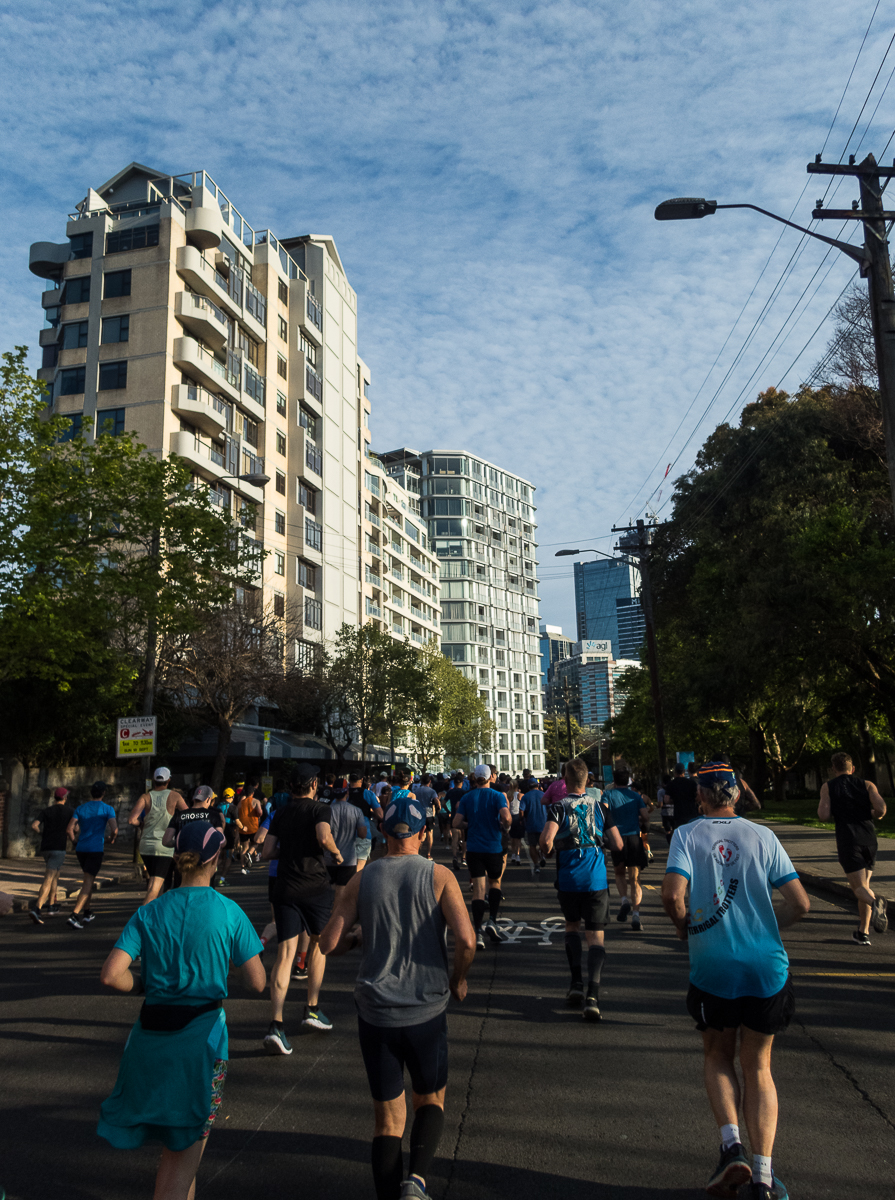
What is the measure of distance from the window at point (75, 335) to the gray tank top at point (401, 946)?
145ft

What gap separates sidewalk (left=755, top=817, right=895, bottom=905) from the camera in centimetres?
1259

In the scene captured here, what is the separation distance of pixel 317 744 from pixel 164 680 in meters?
16.2

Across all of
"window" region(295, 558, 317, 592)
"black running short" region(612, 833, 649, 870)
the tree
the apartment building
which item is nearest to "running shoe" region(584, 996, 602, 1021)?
"black running short" region(612, 833, 649, 870)

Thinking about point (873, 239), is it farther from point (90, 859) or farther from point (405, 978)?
point (90, 859)

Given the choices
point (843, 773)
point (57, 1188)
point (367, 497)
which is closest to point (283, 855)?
point (57, 1188)

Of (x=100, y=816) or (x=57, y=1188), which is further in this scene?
(x=100, y=816)

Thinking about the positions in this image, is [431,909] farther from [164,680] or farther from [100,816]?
[164,680]

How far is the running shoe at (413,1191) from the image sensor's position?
3.29 metres

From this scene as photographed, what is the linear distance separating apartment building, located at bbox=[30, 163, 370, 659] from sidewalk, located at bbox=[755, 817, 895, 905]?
2480cm

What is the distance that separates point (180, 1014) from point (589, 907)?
443cm

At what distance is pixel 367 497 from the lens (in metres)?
66.8

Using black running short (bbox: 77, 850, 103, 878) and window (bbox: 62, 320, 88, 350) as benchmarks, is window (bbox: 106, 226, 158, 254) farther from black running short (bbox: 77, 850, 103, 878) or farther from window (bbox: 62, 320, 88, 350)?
black running short (bbox: 77, 850, 103, 878)

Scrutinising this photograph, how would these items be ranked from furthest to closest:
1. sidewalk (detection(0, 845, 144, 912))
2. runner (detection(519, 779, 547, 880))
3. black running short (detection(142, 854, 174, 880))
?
runner (detection(519, 779, 547, 880)), sidewalk (detection(0, 845, 144, 912)), black running short (detection(142, 854, 174, 880))

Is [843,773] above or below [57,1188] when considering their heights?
above
